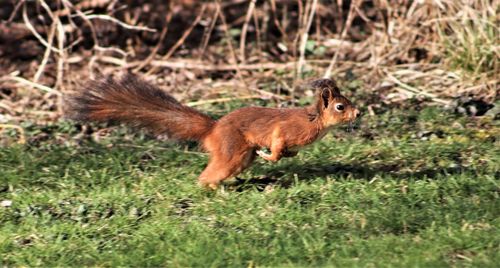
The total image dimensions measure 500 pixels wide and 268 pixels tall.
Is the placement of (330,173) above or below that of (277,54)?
below

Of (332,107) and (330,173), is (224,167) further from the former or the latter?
(330,173)

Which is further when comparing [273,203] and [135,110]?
[135,110]

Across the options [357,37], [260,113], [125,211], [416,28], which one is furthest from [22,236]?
[357,37]

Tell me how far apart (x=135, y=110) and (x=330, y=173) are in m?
1.42

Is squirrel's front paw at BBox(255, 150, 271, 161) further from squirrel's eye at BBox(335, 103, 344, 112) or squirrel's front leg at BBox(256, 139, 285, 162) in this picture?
squirrel's eye at BBox(335, 103, 344, 112)

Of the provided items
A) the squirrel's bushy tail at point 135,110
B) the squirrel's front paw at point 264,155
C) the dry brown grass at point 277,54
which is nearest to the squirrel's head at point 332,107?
the squirrel's front paw at point 264,155

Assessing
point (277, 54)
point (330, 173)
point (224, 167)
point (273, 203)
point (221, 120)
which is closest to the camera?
point (273, 203)

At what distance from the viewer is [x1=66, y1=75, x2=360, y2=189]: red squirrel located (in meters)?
6.17

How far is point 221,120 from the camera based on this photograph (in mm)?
6344

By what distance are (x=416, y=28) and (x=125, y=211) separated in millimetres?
4407

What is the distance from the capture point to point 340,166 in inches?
271

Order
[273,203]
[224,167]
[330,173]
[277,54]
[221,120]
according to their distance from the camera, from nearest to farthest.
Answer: [273,203]
[224,167]
[221,120]
[330,173]
[277,54]

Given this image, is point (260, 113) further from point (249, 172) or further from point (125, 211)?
point (125, 211)

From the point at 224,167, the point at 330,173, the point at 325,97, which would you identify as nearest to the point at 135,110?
the point at 224,167
